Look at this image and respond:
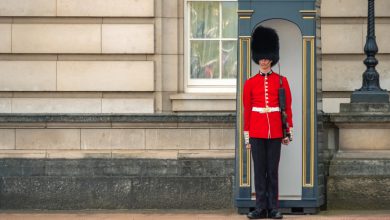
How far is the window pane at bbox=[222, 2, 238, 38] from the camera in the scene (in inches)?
685

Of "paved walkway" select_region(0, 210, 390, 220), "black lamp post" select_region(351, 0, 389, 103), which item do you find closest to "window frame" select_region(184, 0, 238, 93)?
"black lamp post" select_region(351, 0, 389, 103)

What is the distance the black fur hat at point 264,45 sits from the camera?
1439 cm

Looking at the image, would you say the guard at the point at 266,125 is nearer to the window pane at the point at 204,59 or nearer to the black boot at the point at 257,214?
the black boot at the point at 257,214

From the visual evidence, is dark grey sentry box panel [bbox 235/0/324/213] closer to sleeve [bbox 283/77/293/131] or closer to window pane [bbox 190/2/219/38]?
sleeve [bbox 283/77/293/131]

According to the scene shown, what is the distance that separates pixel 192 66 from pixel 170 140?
1.85 metres

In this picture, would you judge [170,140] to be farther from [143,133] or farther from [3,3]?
Answer: [3,3]

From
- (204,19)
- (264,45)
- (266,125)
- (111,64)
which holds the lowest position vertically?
(266,125)

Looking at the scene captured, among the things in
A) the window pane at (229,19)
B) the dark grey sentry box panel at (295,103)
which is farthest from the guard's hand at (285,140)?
the window pane at (229,19)

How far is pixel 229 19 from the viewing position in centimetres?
1739

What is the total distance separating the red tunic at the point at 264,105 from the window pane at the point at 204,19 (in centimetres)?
320

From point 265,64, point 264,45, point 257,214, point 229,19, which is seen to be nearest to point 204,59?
point 229,19

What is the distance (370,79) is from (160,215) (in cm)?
313

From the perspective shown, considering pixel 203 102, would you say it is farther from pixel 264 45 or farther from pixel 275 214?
pixel 275 214

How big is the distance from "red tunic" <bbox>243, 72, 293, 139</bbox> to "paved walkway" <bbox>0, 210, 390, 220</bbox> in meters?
1.04
